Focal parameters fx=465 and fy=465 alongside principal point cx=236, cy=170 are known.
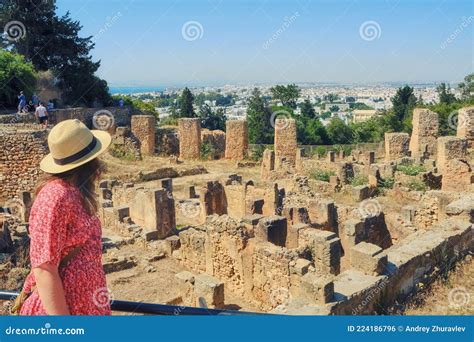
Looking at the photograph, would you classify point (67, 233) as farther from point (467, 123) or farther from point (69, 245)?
point (467, 123)

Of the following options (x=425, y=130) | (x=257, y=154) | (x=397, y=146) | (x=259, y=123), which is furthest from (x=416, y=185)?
(x=259, y=123)

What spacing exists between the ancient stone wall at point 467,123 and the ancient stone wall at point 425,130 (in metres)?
2.31

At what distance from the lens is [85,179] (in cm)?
279

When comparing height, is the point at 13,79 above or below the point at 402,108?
above

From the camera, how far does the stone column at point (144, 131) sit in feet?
85.7

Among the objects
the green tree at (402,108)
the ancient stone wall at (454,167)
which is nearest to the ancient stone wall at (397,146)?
the ancient stone wall at (454,167)

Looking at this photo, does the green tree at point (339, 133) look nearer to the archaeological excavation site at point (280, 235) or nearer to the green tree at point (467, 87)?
the green tree at point (467, 87)

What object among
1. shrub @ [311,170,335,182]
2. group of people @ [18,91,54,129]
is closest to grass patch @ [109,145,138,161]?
group of people @ [18,91,54,129]

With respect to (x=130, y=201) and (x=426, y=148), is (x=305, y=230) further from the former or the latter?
(x=426, y=148)

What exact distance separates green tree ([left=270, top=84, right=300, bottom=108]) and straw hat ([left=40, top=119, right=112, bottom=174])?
2265 inches

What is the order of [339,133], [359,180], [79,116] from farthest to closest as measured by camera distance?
[339,133] → [79,116] → [359,180]

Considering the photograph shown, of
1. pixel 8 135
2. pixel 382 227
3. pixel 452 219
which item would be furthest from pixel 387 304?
pixel 8 135

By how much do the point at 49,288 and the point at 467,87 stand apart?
197 feet

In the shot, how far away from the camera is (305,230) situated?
336 inches
